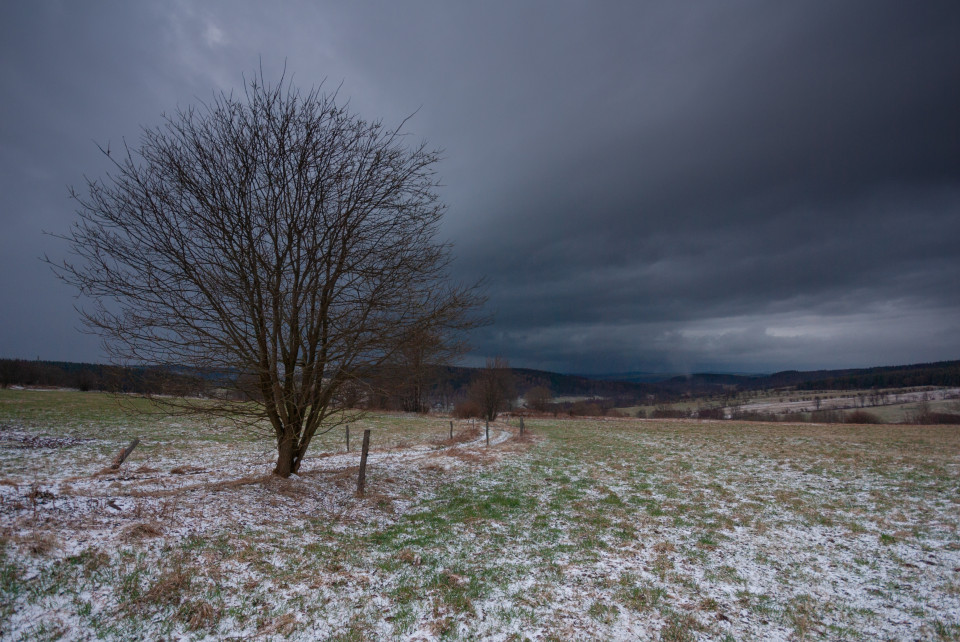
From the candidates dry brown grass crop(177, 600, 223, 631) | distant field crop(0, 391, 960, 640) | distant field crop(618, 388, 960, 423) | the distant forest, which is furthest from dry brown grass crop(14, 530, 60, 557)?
distant field crop(618, 388, 960, 423)

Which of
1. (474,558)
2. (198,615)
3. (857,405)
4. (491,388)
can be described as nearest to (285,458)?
(198,615)

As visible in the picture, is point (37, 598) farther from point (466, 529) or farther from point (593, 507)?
point (593, 507)

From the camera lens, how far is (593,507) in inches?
384

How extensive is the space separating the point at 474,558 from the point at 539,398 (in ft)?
205

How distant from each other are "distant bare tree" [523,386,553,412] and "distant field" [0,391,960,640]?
2191 inches

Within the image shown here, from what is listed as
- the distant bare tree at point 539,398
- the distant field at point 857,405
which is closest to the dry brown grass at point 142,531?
the distant bare tree at point 539,398

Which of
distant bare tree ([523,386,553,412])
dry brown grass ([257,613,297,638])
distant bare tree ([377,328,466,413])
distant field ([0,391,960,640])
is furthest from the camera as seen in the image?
distant bare tree ([523,386,553,412])

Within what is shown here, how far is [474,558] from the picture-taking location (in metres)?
6.59

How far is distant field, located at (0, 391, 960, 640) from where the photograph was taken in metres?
4.62

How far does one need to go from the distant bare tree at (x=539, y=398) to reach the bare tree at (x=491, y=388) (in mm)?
11002

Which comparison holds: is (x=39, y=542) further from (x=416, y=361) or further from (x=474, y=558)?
(x=416, y=361)

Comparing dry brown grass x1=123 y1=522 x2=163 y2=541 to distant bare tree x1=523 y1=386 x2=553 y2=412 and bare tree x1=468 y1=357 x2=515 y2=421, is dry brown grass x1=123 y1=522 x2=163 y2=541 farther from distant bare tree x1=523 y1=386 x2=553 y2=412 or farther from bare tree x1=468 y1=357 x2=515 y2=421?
distant bare tree x1=523 y1=386 x2=553 y2=412

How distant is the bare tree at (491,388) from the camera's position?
53.1 meters

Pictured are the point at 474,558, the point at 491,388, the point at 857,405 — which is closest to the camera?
the point at 474,558
